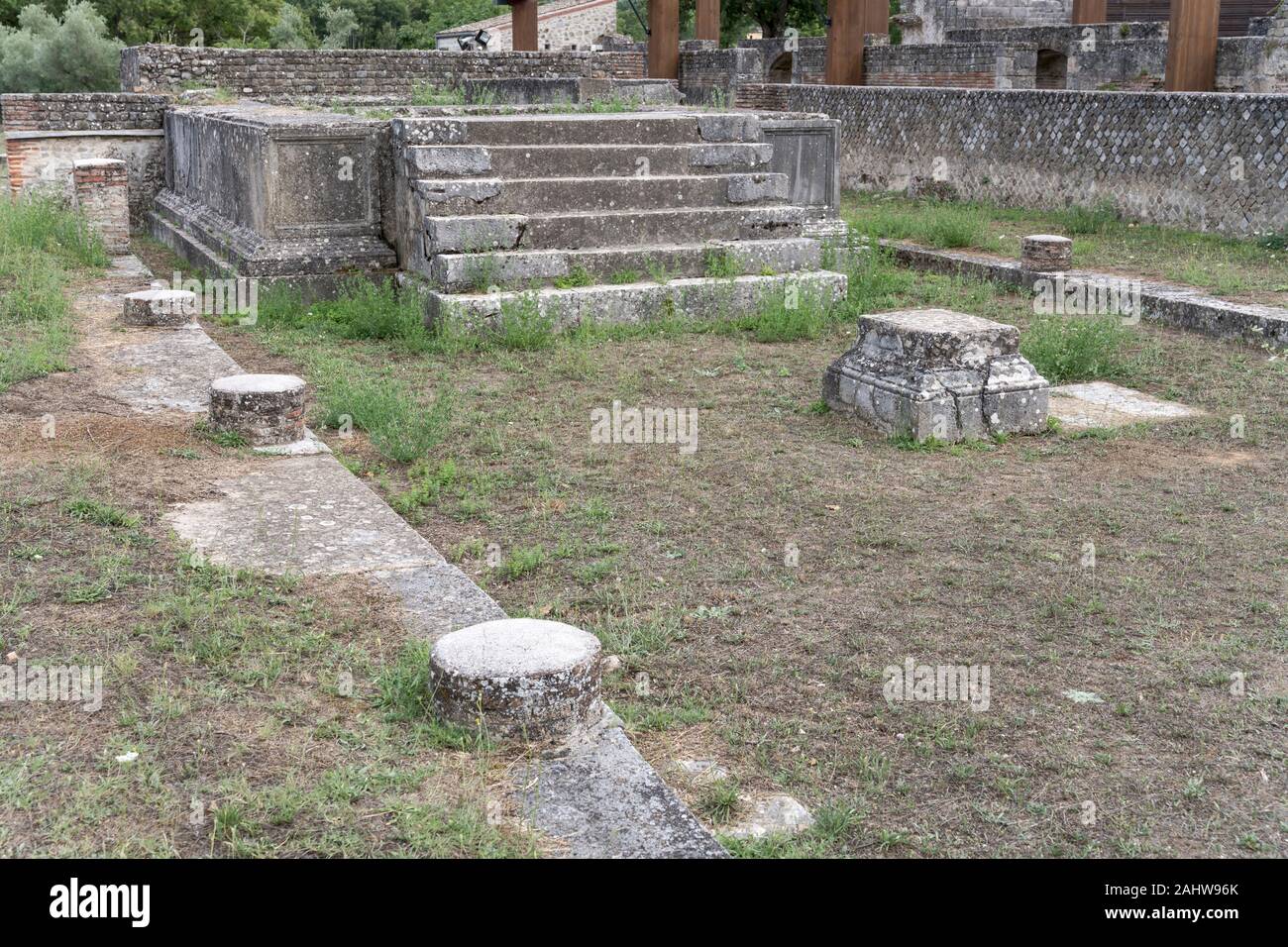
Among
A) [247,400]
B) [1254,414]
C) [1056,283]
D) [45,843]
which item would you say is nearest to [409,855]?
[45,843]

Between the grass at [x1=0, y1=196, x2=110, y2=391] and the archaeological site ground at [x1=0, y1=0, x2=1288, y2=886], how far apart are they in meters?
0.07

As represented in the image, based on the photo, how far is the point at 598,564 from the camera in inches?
200

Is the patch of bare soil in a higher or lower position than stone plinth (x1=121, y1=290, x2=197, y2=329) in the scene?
lower

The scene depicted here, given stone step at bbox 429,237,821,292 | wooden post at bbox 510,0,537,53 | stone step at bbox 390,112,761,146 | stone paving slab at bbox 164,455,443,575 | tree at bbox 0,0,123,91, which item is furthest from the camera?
tree at bbox 0,0,123,91

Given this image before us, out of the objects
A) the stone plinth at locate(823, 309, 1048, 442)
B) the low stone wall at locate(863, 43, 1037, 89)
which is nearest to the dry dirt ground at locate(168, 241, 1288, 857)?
the stone plinth at locate(823, 309, 1048, 442)

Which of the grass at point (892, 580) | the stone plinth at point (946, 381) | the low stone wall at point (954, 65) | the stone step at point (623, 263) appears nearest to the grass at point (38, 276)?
the grass at point (892, 580)

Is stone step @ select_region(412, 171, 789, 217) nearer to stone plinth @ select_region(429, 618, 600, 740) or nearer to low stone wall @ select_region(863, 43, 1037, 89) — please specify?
stone plinth @ select_region(429, 618, 600, 740)

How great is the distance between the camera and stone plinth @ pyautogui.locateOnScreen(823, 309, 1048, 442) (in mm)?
6836

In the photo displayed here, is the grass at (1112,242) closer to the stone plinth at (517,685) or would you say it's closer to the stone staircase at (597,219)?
the stone staircase at (597,219)

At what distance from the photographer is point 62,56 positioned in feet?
107

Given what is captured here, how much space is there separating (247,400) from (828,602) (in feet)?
10.3

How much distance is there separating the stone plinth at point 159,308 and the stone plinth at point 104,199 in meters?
3.74

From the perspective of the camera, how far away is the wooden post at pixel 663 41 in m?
22.6

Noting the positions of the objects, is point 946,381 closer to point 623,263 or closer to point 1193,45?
point 623,263
